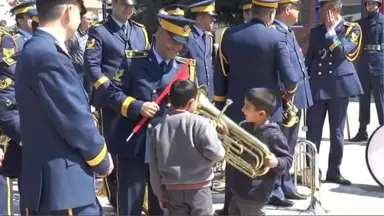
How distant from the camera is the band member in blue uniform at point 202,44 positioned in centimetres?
671

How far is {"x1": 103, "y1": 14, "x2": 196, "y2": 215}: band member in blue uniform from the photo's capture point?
4.48m

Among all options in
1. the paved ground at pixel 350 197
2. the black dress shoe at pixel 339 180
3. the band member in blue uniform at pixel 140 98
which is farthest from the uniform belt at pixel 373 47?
the band member in blue uniform at pixel 140 98

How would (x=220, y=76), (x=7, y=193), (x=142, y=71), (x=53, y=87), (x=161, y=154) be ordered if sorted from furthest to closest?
(x=220, y=76), (x=7, y=193), (x=142, y=71), (x=161, y=154), (x=53, y=87)

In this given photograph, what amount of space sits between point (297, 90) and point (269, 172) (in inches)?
79.9

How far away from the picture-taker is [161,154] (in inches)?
164

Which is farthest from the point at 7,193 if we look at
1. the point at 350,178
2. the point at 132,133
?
the point at 350,178

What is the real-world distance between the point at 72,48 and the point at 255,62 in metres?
2.67

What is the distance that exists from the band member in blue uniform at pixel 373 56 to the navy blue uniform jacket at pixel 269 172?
5.46m

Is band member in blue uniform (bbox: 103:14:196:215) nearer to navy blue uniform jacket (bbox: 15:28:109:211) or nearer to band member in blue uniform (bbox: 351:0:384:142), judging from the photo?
navy blue uniform jacket (bbox: 15:28:109:211)

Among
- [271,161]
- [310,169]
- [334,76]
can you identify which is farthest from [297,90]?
[271,161]

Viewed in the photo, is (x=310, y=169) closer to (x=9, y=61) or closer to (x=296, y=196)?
(x=296, y=196)

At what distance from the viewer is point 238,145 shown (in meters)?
4.32

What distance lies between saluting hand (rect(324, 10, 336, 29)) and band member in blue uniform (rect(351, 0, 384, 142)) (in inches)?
105

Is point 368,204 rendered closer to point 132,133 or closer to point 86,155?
point 132,133
